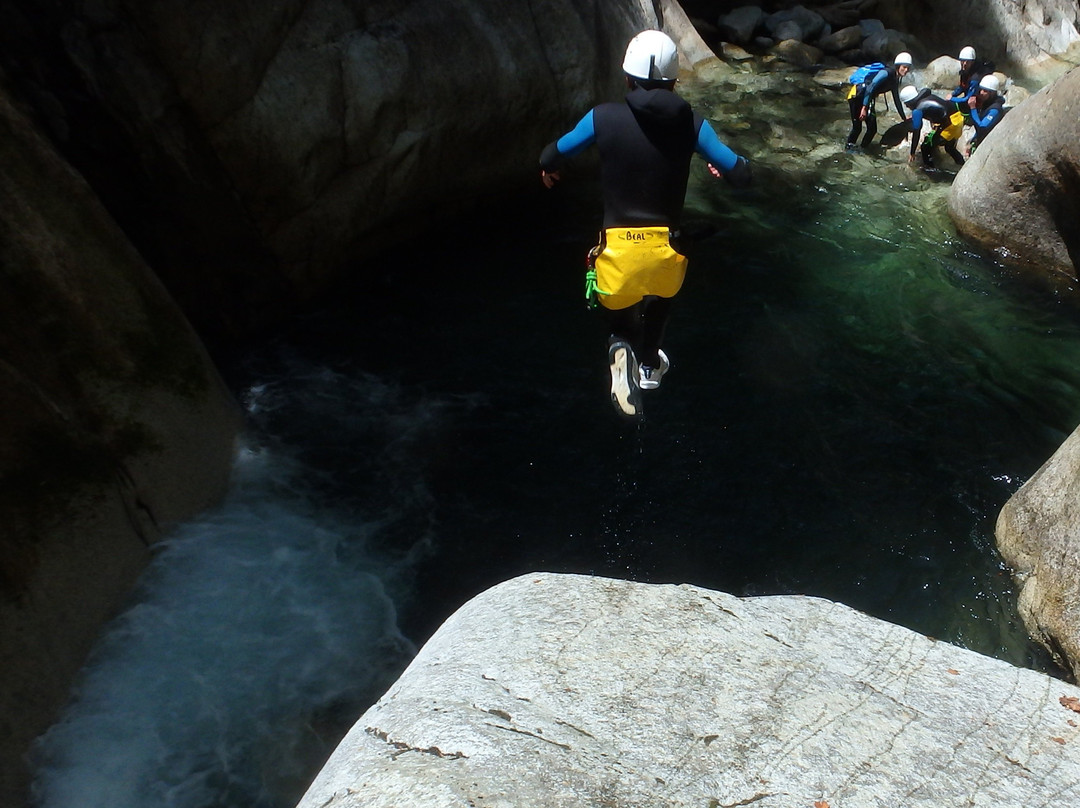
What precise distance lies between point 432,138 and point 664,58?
3979mm

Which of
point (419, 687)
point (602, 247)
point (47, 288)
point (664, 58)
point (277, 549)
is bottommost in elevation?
point (277, 549)

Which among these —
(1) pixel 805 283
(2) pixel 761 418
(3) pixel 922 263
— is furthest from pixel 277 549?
(3) pixel 922 263

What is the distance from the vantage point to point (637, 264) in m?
5.24

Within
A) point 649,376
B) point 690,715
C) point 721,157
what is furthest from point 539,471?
point 690,715

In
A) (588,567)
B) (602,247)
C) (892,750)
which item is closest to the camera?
(892,750)

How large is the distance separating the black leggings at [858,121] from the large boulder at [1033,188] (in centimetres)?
235

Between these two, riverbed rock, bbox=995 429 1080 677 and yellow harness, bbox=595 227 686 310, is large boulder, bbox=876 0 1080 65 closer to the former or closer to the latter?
riverbed rock, bbox=995 429 1080 677

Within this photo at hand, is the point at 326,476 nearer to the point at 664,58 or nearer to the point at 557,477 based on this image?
the point at 557,477

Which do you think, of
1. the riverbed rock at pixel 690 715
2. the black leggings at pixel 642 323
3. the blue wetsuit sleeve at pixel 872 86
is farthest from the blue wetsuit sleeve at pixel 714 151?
the blue wetsuit sleeve at pixel 872 86

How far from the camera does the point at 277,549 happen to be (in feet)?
19.2

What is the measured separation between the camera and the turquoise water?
495 centimetres

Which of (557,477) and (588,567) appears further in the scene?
(557,477)

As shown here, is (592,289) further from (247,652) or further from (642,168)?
(247,652)

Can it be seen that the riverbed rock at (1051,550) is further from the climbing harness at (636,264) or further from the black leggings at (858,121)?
the black leggings at (858,121)
